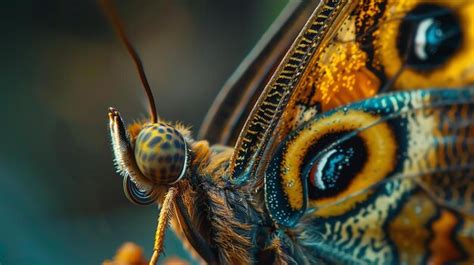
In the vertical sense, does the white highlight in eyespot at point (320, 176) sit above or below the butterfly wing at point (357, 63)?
below

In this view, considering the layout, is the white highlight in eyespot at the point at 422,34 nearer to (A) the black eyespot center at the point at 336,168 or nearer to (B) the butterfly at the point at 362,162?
(B) the butterfly at the point at 362,162

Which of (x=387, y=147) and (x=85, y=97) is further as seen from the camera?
(x=85, y=97)

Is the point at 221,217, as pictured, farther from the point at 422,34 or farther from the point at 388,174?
the point at 422,34

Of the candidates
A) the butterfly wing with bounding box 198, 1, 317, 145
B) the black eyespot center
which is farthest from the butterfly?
the butterfly wing with bounding box 198, 1, 317, 145

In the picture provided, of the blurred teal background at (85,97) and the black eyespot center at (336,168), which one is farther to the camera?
the blurred teal background at (85,97)

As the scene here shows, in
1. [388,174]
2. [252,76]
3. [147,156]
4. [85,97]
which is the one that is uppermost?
[85,97]

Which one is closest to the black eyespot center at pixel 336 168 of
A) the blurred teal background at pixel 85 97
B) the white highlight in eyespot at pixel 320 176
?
the white highlight in eyespot at pixel 320 176

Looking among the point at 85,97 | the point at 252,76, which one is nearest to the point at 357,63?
the point at 252,76
